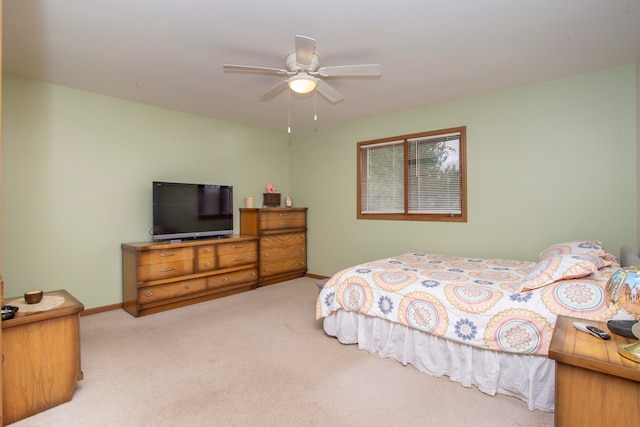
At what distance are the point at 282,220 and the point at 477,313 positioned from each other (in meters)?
3.47

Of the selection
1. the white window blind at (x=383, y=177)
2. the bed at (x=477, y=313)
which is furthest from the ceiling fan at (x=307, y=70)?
the white window blind at (x=383, y=177)

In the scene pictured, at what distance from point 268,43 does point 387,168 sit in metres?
2.61

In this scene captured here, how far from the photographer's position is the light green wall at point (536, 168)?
122 inches

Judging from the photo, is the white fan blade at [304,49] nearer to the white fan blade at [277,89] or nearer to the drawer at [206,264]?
the white fan blade at [277,89]

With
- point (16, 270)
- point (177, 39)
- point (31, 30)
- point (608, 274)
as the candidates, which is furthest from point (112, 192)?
point (608, 274)

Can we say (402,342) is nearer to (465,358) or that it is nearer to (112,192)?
(465,358)

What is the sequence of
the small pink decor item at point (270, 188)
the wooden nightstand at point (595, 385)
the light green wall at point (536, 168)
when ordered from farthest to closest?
the small pink decor item at point (270, 188) → the light green wall at point (536, 168) → the wooden nightstand at point (595, 385)

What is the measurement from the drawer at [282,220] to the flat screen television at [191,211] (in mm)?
498

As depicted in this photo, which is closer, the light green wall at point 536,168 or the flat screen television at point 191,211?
the light green wall at point 536,168

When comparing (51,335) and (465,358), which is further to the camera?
(465,358)

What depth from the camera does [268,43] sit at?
2607 mm

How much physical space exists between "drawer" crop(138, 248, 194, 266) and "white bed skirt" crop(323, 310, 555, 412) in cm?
211

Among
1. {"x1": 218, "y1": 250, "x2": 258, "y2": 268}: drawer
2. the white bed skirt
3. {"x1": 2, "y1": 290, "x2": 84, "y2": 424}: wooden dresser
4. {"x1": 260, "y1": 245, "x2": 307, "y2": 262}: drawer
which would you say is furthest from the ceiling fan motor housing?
{"x1": 260, "y1": 245, "x2": 307, "y2": 262}: drawer

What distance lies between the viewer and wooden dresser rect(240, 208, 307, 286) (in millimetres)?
4898
